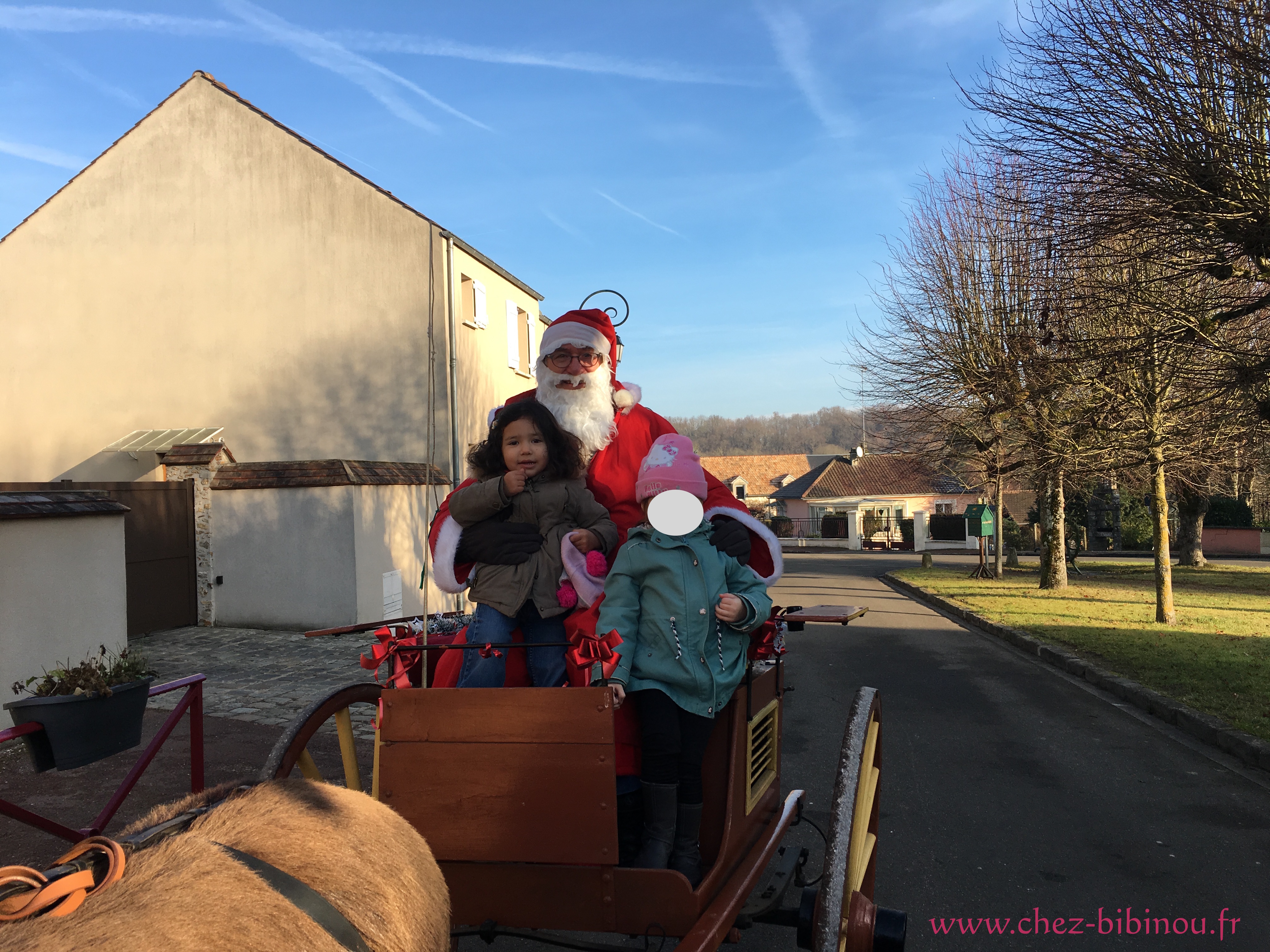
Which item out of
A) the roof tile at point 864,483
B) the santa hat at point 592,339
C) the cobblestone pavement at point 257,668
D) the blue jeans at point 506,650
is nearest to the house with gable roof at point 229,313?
the cobblestone pavement at point 257,668

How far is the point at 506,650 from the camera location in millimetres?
3084

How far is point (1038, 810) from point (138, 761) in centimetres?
481

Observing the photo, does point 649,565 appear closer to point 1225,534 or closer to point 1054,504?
point 1054,504

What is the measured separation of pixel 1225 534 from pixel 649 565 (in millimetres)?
40246

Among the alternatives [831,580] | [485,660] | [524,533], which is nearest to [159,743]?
[485,660]

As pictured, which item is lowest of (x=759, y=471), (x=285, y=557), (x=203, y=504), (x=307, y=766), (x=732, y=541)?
(x=307, y=766)

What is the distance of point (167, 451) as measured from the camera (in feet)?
43.5

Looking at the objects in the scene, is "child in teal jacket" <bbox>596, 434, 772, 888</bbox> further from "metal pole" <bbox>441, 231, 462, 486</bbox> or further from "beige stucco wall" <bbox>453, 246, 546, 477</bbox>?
"beige stucco wall" <bbox>453, 246, 546, 477</bbox>

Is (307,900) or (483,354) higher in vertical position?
(483,354)

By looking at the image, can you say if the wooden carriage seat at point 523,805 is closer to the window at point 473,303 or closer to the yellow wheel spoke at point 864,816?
the yellow wheel spoke at point 864,816

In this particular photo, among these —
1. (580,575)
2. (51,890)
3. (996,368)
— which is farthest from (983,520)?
(51,890)

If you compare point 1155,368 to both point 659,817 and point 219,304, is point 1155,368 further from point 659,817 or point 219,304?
point 219,304

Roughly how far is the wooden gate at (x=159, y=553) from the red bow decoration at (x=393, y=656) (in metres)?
10.2

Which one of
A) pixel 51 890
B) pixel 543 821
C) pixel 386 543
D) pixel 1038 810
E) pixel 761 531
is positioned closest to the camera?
pixel 51 890
